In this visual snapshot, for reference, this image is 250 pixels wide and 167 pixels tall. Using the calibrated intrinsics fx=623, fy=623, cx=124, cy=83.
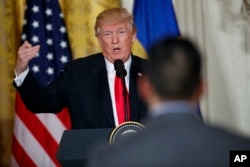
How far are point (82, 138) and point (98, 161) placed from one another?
1.20 meters

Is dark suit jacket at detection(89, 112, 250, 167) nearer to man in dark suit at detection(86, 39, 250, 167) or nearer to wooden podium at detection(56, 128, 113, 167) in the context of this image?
man in dark suit at detection(86, 39, 250, 167)

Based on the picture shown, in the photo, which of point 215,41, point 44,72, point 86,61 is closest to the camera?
point 86,61

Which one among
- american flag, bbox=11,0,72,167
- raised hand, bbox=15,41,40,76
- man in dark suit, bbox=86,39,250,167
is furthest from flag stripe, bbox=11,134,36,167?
man in dark suit, bbox=86,39,250,167

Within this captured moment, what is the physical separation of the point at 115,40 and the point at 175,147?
2150 mm

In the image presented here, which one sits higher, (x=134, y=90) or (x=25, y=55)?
(x=25, y=55)

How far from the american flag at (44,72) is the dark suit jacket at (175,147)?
11.5ft

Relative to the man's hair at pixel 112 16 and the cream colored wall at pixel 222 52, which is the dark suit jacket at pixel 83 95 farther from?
the cream colored wall at pixel 222 52

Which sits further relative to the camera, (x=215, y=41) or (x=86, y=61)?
(x=215, y=41)

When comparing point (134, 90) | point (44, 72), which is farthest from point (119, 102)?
point (44, 72)

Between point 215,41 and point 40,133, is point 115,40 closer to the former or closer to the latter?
point 40,133

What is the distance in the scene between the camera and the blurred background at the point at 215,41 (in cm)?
501

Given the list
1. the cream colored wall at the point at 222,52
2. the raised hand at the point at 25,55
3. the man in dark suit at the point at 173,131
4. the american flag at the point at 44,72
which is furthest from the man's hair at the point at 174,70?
the cream colored wall at the point at 222,52

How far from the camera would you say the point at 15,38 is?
4.92m

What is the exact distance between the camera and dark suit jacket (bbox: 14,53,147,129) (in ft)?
10.6
